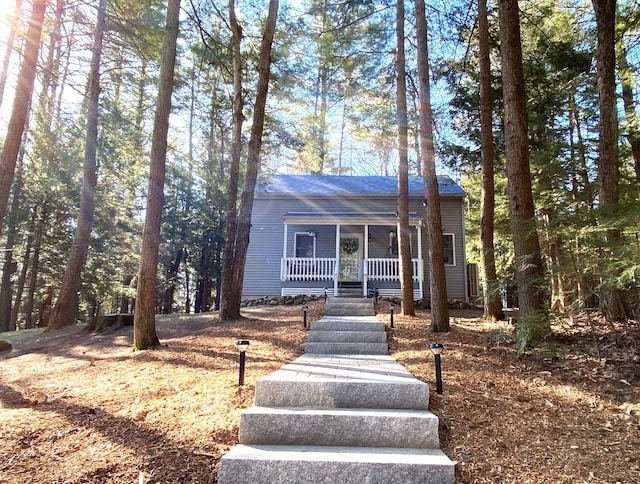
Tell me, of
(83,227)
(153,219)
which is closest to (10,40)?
(83,227)

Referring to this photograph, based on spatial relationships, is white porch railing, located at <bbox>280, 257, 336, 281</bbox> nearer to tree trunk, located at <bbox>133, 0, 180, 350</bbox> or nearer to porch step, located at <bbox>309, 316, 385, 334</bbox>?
porch step, located at <bbox>309, 316, 385, 334</bbox>

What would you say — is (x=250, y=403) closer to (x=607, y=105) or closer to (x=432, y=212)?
(x=432, y=212)

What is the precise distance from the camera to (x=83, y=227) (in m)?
10.4

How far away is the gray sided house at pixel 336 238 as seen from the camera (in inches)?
506

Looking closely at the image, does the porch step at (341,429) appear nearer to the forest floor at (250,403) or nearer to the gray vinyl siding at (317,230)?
the forest floor at (250,403)

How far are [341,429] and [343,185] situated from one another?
1317cm

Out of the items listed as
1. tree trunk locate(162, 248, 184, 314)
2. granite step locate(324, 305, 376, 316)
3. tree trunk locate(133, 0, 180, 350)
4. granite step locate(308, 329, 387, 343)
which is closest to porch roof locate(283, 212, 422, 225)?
granite step locate(324, 305, 376, 316)

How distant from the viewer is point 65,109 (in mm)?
13789

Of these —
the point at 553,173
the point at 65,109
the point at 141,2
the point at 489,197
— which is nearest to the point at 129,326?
the point at 141,2

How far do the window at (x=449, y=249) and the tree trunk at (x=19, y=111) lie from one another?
12.2 metres

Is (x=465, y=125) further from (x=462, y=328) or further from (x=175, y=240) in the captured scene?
(x=175, y=240)

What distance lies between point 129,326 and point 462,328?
730cm

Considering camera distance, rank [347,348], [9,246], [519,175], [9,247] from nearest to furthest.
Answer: [519,175] < [347,348] < [9,247] < [9,246]

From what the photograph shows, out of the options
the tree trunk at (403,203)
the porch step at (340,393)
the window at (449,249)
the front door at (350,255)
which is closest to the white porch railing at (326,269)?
the front door at (350,255)
